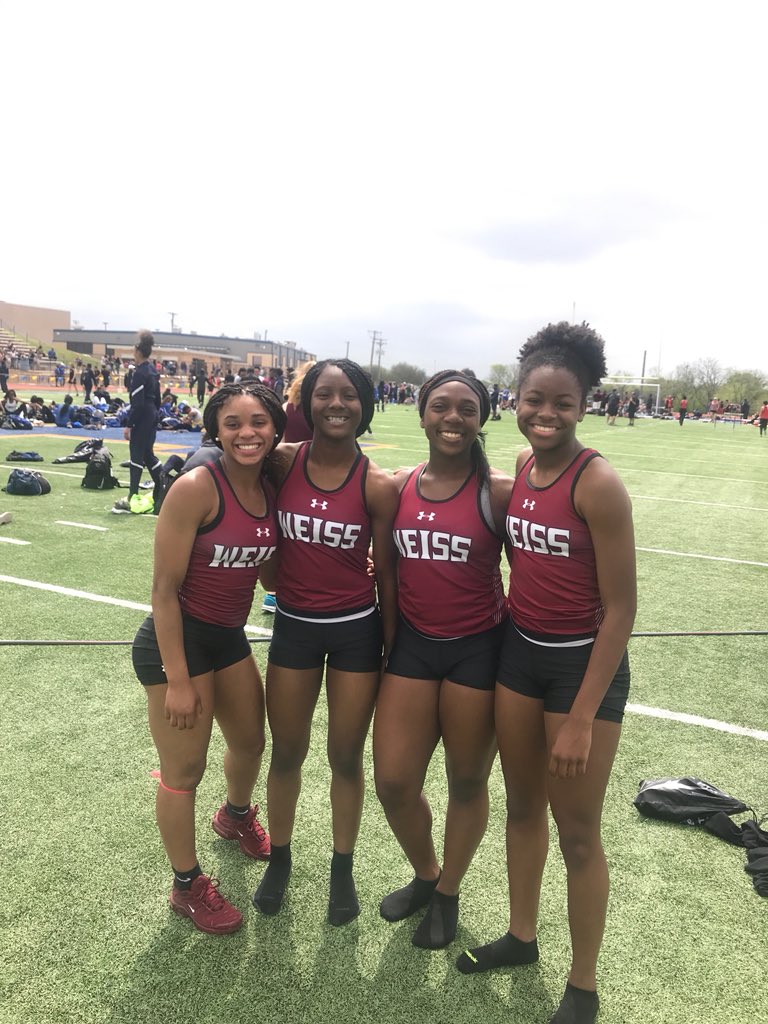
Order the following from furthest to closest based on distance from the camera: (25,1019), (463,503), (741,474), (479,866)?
1. (741,474)
2. (479,866)
3. (463,503)
4. (25,1019)

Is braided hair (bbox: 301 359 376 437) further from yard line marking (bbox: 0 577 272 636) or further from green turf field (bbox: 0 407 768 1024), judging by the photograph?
yard line marking (bbox: 0 577 272 636)

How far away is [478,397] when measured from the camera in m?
2.56

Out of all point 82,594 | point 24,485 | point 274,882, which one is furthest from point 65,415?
point 274,882

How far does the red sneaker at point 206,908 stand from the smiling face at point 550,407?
2021 millimetres

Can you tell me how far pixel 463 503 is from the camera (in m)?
2.50

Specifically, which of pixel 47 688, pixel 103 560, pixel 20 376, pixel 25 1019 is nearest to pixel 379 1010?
pixel 25 1019

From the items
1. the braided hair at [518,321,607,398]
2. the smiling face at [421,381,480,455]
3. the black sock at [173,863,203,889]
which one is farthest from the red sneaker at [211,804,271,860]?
the braided hair at [518,321,607,398]

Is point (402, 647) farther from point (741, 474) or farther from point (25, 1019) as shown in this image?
point (741, 474)

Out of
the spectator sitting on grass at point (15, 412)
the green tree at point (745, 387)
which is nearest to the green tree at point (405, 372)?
the green tree at point (745, 387)

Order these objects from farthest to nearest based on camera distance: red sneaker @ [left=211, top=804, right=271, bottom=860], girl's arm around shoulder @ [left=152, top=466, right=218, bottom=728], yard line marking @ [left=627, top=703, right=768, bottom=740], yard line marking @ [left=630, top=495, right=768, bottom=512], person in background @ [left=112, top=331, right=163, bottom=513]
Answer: yard line marking @ [left=630, top=495, right=768, bottom=512] → person in background @ [left=112, top=331, right=163, bottom=513] → yard line marking @ [left=627, top=703, right=768, bottom=740] → red sneaker @ [left=211, top=804, right=271, bottom=860] → girl's arm around shoulder @ [left=152, top=466, right=218, bottom=728]

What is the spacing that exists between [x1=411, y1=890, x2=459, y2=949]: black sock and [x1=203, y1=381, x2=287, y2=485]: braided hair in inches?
71.5

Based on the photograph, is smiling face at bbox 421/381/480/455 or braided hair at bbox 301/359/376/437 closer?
smiling face at bbox 421/381/480/455

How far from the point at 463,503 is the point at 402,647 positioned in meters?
0.58

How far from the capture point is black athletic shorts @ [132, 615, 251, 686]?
2578 millimetres
